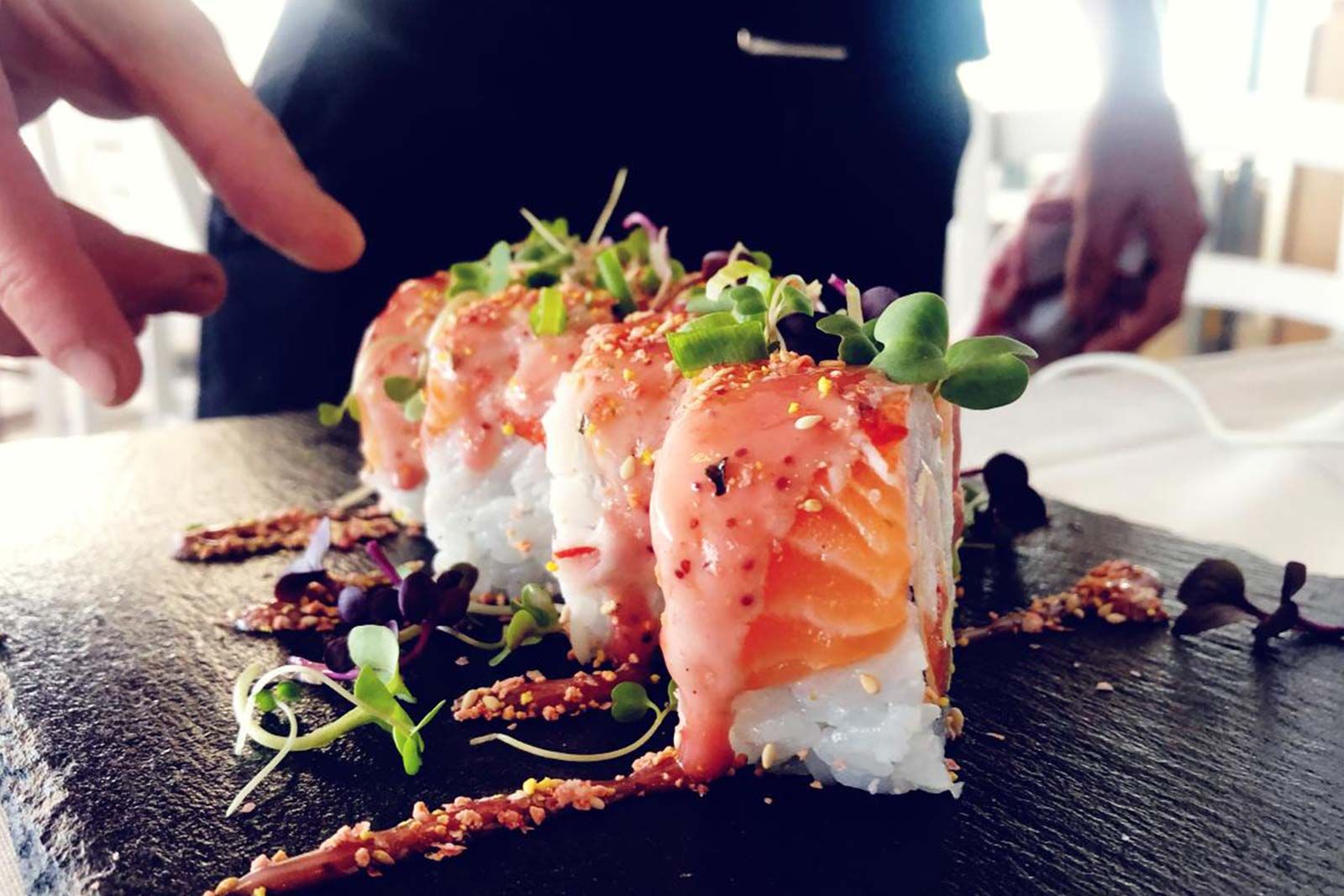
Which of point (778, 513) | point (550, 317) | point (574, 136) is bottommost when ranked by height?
point (778, 513)

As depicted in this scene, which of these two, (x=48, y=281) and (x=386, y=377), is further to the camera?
(x=386, y=377)

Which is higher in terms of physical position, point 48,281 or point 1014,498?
point 48,281

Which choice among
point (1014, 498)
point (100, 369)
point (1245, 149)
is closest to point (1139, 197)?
point (1245, 149)

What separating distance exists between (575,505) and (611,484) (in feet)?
0.21

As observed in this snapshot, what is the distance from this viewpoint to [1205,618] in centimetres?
154

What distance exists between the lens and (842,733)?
46.9 inches

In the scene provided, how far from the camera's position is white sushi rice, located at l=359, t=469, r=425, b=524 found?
209 centimetres

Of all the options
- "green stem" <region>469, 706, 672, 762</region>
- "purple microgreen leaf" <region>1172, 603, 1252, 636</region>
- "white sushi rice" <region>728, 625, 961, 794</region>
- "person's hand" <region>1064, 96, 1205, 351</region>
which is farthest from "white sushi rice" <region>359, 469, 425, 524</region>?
"person's hand" <region>1064, 96, 1205, 351</region>

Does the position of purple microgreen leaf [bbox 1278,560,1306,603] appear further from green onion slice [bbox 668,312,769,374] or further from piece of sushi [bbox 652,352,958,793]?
green onion slice [bbox 668,312,769,374]

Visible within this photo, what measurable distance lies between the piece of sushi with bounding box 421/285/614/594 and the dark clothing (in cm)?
108

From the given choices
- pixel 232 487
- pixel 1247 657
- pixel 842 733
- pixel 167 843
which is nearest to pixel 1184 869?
pixel 842 733

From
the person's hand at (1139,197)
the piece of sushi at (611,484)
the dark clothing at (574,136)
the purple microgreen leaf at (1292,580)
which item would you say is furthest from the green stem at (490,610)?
the person's hand at (1139,197)

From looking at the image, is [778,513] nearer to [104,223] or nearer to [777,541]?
[777,541]

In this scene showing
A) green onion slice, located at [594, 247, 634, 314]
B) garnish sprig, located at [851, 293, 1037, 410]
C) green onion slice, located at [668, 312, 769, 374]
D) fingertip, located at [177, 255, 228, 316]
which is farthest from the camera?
fingertip, located at [177, 255, 228, 316]
